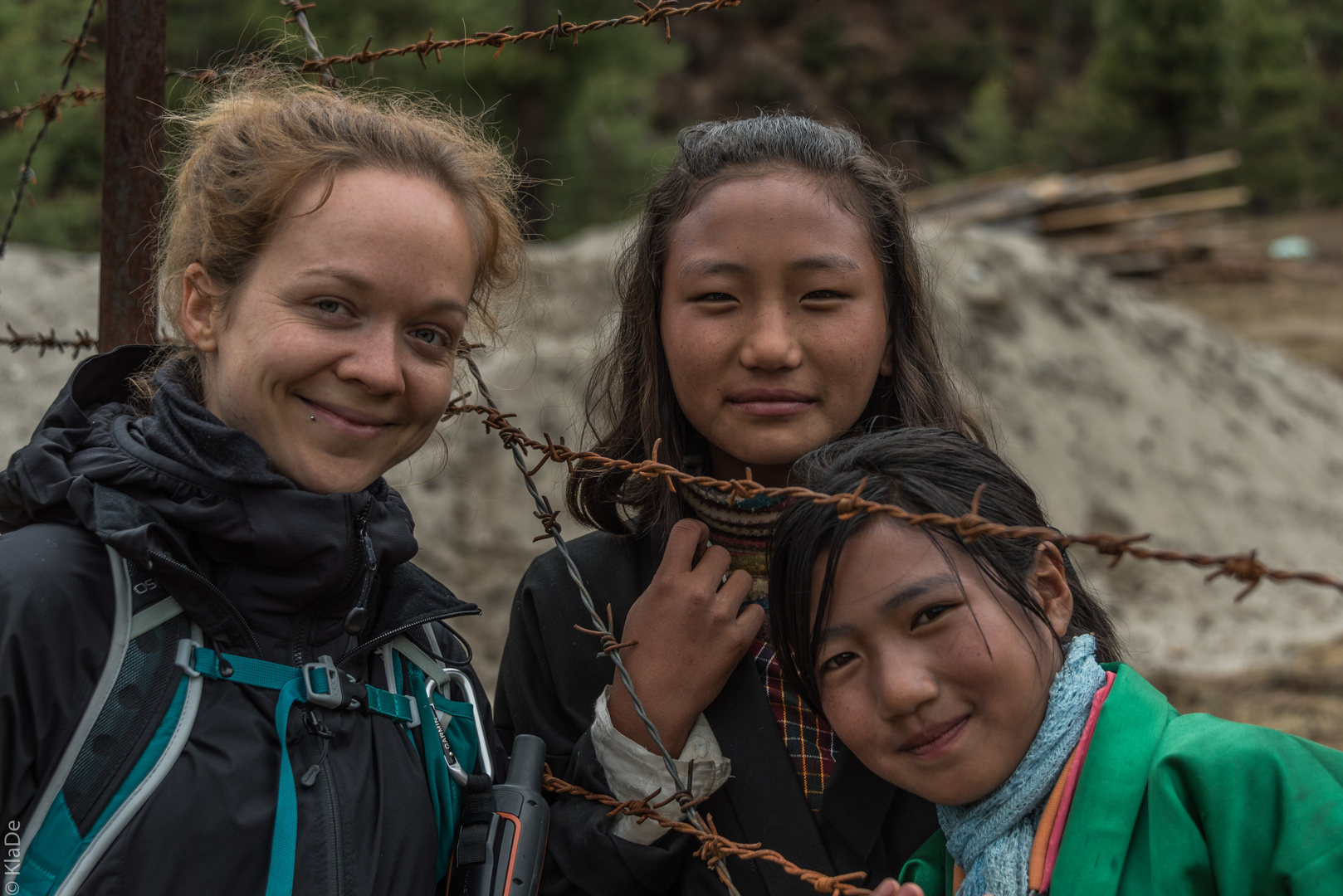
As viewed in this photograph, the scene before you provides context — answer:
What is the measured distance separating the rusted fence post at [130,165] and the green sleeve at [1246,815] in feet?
5.30

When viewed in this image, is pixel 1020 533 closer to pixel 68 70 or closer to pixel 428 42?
pixel 428 42

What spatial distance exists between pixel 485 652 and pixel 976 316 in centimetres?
476

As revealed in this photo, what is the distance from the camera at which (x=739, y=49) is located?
3083 centimetres

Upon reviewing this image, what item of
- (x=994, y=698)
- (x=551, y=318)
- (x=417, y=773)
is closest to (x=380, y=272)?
(x=417, y=773)

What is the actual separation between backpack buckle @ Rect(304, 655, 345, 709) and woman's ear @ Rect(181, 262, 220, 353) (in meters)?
0.43

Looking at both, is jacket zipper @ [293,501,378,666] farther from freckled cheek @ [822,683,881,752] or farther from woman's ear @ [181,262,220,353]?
freckled cheek @ [822,683,881,752]

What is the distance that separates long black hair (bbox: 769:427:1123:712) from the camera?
123 cm

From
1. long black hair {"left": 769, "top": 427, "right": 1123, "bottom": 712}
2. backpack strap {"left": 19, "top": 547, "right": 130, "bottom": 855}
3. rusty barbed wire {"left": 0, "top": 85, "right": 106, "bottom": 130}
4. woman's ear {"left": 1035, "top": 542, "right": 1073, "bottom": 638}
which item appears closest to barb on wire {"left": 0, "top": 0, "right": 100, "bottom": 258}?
rusty barbed wire {"left": 0, "top": 85, "right": 106, "bottom": 130}

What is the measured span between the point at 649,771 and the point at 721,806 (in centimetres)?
12

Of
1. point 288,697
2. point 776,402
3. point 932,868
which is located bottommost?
point 932,868

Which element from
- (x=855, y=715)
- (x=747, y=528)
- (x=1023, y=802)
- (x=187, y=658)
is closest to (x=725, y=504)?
(x=747, y=528)

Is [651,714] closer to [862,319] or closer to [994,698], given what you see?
[994,698]

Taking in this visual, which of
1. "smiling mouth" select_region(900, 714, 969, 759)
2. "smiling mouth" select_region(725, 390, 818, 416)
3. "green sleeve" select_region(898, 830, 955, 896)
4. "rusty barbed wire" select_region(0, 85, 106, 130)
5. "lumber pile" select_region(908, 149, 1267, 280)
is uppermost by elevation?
"lumber pile" select_region(908, 149, 1267, 280)

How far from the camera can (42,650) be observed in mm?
1115
